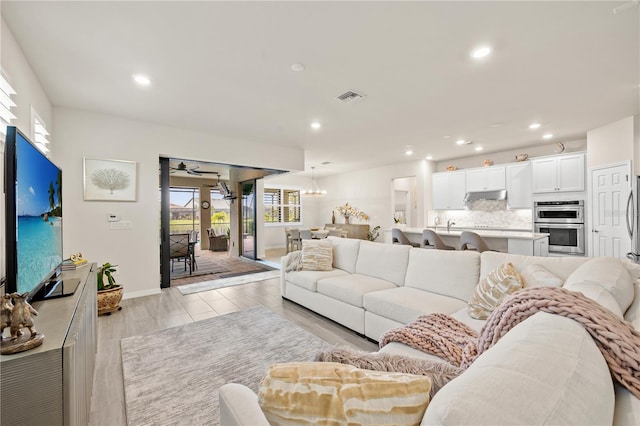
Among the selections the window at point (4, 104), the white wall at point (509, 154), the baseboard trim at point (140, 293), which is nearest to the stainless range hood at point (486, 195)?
the white wall at point (509, 154)

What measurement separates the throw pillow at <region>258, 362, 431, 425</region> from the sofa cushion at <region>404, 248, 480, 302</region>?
2.04 metres

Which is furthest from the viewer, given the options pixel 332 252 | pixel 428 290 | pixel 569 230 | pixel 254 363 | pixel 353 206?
pixel 353 206

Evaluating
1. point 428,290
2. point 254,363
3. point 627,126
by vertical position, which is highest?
point 627,126

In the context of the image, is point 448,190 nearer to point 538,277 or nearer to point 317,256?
point 317,256

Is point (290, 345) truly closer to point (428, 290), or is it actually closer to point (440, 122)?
point (428, 290)

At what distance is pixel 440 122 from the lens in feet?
14.3

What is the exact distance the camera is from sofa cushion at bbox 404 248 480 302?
2.44 meters

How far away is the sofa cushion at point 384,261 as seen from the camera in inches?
119

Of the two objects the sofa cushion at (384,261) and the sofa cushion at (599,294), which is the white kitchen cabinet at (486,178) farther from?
the sofa cushion at (599,294)

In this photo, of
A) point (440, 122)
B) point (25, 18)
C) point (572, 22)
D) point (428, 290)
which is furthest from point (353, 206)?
point (25, 18)

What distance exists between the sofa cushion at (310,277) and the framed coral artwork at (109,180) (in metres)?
2.68

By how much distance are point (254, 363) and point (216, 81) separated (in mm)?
2799

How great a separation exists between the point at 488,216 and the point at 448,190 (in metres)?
1.12

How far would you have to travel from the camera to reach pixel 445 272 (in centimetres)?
258
